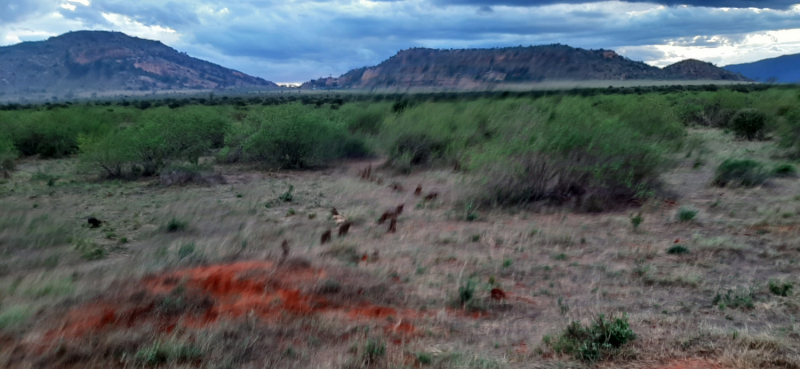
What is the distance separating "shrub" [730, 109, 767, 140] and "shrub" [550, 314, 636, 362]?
24.5 m

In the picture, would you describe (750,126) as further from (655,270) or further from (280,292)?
(280,292)

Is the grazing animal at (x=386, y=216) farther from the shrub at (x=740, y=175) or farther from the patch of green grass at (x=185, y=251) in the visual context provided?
the shrub at (x=740, y=175)

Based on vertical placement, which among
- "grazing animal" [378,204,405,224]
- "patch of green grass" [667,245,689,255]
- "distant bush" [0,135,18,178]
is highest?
"distant bush" [0,135,18,178]

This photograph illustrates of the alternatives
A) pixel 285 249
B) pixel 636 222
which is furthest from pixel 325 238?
pixel 636 222

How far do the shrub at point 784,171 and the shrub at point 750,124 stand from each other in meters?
9.36

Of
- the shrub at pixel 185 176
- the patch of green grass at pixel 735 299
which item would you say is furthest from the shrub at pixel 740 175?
the shrub at pixel 185 176

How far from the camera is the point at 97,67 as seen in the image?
455 ft

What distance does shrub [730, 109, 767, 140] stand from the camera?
26.0m

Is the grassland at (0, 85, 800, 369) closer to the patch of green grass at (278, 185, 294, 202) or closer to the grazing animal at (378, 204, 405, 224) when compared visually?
the patch of green grass at (278, 185, 294, 202)

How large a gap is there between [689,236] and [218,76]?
179 m

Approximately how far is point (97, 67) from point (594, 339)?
511 ft

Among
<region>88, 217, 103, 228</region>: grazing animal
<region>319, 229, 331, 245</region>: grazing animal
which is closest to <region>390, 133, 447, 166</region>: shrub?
<region>319, 229, 331, 245</region>: grazing animal

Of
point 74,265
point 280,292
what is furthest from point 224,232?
point 280,292

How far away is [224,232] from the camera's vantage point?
1148 centimetres
